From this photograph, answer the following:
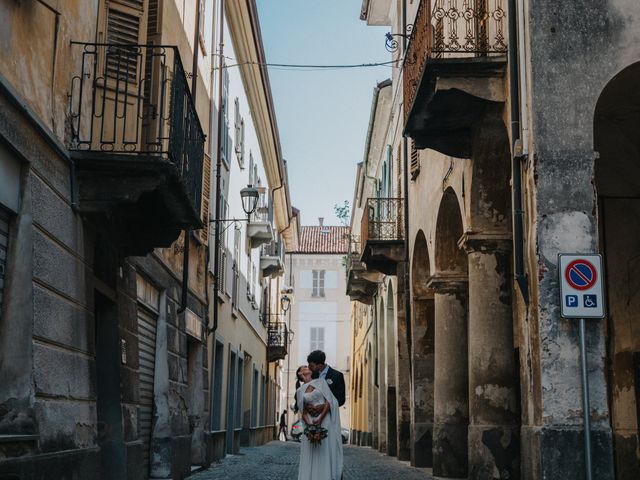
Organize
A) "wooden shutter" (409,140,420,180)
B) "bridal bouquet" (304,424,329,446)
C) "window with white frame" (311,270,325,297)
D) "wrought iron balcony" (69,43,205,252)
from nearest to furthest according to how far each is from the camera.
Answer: "wrought iron balcony" (69,43,205,252), "bridal bouquet" (304,424,329,446), "wooden shutter" (409,140,420,180), "window with white frame" (311,270,325,297)

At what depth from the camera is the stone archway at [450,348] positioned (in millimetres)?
15289

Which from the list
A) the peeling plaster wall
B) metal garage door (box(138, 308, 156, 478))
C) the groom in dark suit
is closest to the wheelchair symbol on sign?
the peeling plaster wall

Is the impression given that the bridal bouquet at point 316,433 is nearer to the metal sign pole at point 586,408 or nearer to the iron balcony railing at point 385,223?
the metal sign pole at point 586,408

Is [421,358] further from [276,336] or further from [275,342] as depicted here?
[276,336]

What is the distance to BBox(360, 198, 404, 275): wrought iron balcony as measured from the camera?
70.2 feet

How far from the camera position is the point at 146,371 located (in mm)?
12828

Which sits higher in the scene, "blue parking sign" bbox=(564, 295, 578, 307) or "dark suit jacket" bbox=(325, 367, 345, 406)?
"blue parking sign" bbox=(564, 295, 578, 307)

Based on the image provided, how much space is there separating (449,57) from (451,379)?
226 inches

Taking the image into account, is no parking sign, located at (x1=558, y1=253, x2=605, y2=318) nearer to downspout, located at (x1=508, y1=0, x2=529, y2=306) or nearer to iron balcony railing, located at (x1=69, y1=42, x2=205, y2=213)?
downspout, located at (x1=508, y1=0, x2=529, y2=306)

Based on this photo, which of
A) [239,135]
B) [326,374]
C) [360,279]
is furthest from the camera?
[360,279]

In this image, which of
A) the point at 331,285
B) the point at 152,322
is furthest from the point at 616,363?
the point at 331,285

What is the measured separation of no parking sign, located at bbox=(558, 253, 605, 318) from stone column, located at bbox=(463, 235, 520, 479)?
3581mm

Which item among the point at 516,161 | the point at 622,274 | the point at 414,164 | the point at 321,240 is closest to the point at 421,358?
the point at 414,164

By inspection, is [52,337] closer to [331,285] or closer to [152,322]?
[152,322]
